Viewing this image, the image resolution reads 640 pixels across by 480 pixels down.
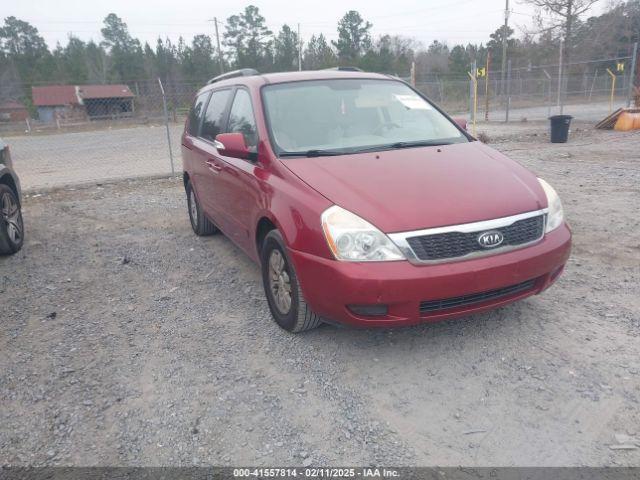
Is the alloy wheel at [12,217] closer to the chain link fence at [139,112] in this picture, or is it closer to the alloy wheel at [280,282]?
the alloy wheel at [280,282]

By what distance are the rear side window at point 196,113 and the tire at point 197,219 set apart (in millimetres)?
670

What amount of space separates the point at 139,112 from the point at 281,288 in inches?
1259

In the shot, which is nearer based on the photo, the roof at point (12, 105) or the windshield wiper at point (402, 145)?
the windshield wiper at point (402, 145)

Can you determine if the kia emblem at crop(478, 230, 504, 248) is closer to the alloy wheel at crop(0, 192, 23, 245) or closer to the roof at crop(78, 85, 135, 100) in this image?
the alloy wheel at crop(0, 192, 23, 245)

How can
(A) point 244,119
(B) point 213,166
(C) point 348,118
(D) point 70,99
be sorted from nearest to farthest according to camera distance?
(C) point 348,118 → (A) point 244,119 → (B) point 213,166 → (D) point 70,99

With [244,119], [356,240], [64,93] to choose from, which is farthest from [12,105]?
[356,240]

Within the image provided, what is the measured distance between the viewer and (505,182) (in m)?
3.41

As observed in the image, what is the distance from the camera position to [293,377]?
10.3ft

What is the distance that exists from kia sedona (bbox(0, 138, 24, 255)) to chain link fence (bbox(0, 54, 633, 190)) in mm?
4425

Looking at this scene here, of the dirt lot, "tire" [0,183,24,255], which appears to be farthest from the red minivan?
"tire" [0,183,24,255]

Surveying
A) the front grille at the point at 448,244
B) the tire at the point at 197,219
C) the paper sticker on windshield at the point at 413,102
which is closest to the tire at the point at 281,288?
the front grille at the point at 448,244

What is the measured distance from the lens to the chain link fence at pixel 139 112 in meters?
13.6

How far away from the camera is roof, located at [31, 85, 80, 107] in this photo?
45.9 metres

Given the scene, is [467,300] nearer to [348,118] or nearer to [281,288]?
[281,288]
